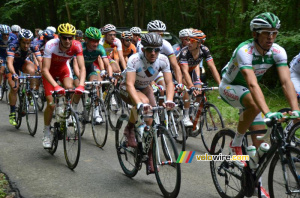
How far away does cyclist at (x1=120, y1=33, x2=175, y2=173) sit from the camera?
5.52m

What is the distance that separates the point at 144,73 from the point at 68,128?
167 centimetres

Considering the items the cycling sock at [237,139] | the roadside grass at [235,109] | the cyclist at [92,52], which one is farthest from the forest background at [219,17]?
the cycling sock at [237,139]

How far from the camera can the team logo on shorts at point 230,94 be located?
4.86m

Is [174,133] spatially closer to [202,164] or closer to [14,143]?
[202,164]

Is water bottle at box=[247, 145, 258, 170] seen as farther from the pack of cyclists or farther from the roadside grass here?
the roadside grass

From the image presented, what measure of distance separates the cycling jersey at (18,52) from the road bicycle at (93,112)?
1.91 meters

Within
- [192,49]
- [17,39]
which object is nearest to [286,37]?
[192,49]

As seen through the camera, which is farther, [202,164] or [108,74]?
[108,74]

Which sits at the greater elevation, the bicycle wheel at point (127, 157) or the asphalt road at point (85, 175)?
the bicycle wheel at point (127, 157)

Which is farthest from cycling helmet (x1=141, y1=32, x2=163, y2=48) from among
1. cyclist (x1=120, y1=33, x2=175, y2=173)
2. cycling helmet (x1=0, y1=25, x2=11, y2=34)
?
cycling helmet (x1=0, y1=25, x2=11, y2=34)

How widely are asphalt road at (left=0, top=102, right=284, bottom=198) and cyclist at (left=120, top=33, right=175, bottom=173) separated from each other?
0.56 metres

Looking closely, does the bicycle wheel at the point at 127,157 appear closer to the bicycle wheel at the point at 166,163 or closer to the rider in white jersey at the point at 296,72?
the bicycle wheel at the point at 166,163

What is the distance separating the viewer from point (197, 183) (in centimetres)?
587

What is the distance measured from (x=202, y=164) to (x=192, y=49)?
2.62m
